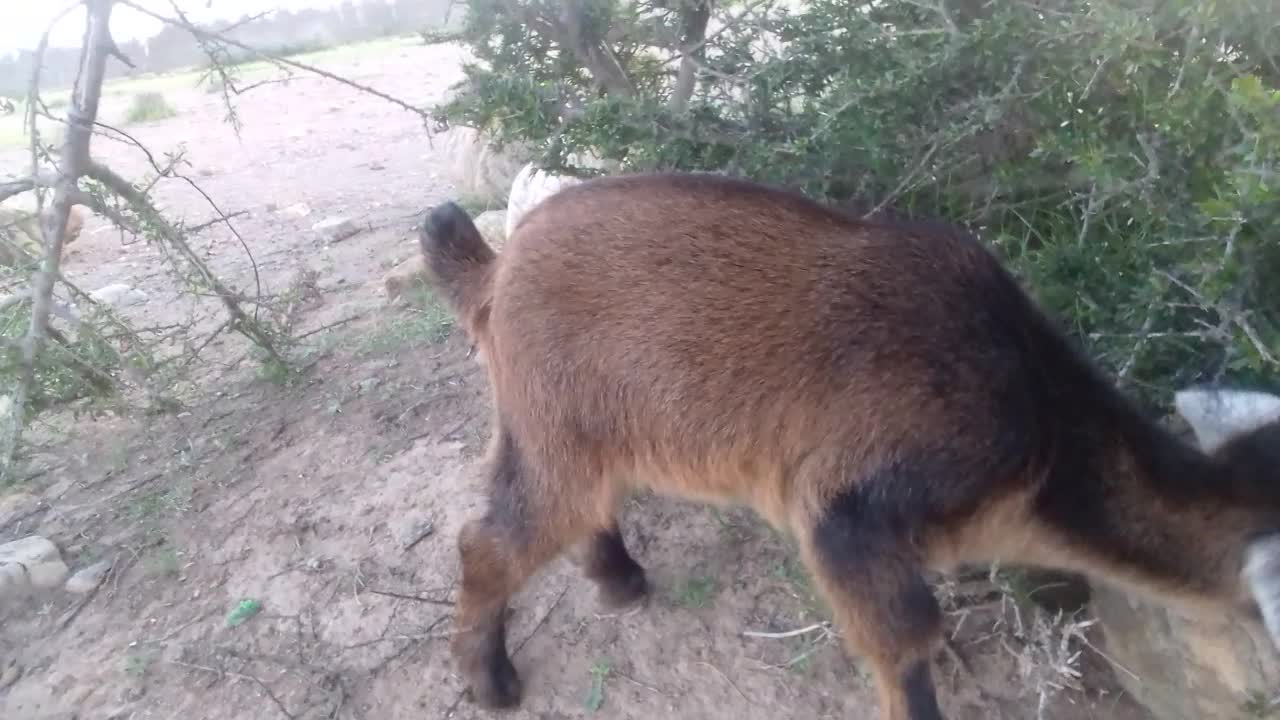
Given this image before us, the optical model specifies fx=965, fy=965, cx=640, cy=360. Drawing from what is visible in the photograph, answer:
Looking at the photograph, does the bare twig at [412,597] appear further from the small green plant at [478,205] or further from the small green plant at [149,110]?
the small green plant at [149,110]

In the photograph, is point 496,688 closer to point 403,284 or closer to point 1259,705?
point 1259,705

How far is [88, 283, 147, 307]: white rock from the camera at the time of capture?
263 inches

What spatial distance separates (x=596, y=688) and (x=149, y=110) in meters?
14.7

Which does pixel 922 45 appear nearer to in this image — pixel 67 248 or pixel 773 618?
pixel 773 618

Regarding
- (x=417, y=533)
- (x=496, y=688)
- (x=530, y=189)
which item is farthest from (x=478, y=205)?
(x=496, y=688)

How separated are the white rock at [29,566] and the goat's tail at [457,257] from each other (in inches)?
81.7

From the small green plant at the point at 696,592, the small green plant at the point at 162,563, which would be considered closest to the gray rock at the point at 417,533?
the small green plant at the point at 162,563

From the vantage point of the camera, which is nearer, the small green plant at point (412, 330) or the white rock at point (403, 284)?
the small green plant at point (412, 330)

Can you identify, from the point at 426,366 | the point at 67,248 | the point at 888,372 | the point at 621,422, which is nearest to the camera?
the point at 888,372

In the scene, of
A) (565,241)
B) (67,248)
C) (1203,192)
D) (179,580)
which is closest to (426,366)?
(179,580)

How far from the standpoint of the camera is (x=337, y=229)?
7.76m

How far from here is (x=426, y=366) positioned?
15.8 ft

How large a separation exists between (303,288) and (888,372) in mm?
4453

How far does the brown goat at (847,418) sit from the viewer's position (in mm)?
2326
